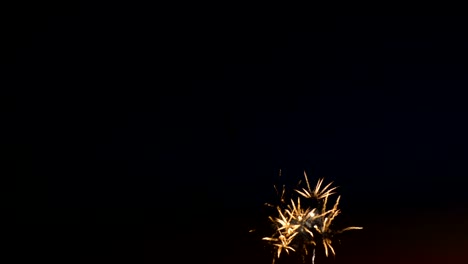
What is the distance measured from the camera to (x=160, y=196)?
25953 millimetres

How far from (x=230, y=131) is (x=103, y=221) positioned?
8139mm

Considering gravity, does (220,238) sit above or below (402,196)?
below

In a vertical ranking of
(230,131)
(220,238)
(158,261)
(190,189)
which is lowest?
(158,261)

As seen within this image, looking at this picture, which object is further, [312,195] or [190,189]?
[190,189]

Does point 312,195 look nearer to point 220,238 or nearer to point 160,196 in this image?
point 220,238

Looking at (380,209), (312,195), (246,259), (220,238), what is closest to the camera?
(312,195)

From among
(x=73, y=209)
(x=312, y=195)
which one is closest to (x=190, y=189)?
(x=73, y=209)

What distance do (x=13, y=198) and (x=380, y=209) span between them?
711 inches

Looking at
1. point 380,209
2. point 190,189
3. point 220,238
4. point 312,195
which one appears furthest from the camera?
point 190,189

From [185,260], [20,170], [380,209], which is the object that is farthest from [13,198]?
[380,209]

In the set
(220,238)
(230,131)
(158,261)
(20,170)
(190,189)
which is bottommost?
(158,261)

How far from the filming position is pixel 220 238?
64.0 ft

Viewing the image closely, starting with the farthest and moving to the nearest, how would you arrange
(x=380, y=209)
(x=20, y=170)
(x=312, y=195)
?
(x=20, y=170), (x=380, y=209), (x=312, y=195)

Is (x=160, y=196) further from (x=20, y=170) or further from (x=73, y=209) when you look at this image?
(x=20, y=170)
